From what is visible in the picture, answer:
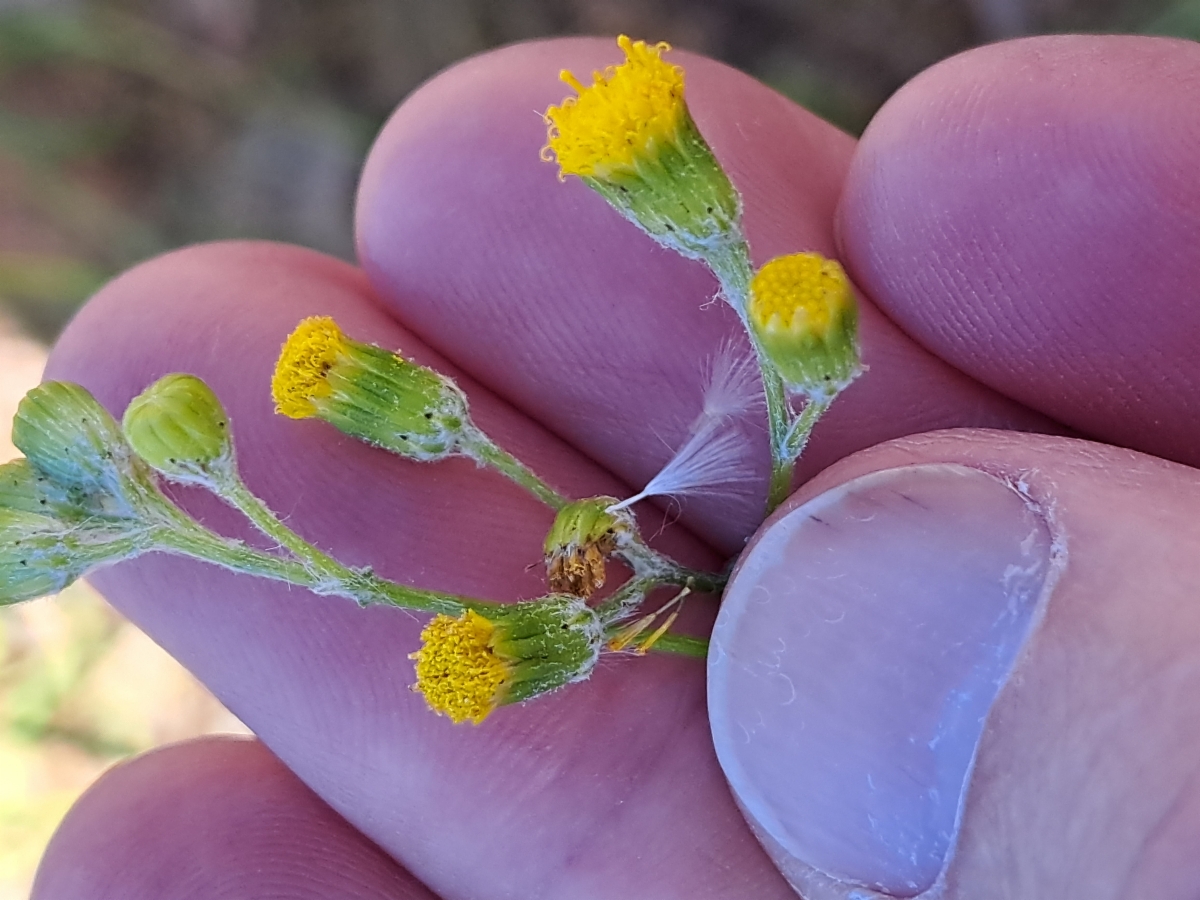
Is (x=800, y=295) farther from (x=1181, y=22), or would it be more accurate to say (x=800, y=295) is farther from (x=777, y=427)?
(x=1181, y=22)

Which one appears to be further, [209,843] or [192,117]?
[192,117]

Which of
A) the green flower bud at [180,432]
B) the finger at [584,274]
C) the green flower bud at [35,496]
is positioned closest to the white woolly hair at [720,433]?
the finger at [584,274]

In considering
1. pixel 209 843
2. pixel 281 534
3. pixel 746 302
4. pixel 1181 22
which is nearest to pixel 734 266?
pixel 746 302

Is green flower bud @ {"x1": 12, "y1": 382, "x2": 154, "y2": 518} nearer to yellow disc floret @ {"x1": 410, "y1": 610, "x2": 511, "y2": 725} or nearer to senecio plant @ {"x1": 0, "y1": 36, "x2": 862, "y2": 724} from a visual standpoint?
senecio plant @ {"x1": 0, "y1": 36, "x2": 862, "y2": 724}

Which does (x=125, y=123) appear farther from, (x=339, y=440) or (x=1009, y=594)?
(x=1009, y=594)

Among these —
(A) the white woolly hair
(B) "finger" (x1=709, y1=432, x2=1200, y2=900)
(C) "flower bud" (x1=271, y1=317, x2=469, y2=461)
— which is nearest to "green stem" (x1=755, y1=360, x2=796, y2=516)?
(B) "finger" (x1=709, y1=432, x2=1200, y2=900)

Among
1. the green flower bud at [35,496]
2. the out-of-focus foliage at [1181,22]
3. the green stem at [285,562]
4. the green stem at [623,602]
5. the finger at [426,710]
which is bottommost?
the finger at [426,710]

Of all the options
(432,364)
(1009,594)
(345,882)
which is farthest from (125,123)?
(1009,594)

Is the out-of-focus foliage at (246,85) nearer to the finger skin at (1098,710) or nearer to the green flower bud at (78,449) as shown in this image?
the green flower bud at (78,449)
